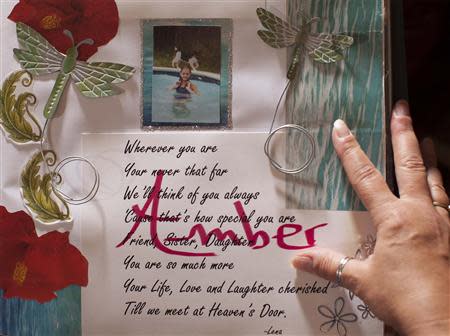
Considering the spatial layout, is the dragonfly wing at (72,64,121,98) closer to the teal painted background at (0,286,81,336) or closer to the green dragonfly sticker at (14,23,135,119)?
the green dragonfly sticker at (14,23,135,119)

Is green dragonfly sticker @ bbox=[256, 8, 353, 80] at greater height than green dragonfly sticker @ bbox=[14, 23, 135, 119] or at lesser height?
greater

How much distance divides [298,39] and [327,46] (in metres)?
0.03

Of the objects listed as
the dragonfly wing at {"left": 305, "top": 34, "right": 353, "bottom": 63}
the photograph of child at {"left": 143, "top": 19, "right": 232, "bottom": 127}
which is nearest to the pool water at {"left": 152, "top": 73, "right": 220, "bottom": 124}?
the photograph of child at {"left": 143, "top": 19, "right": 232, "bottom": 127}

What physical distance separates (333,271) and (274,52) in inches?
9.5

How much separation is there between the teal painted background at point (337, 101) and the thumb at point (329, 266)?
0.17 feet

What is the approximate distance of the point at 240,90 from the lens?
0.55 m

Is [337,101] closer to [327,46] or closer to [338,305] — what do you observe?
[327,46]

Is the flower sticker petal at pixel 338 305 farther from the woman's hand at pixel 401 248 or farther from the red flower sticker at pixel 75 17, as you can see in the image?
the red flower sticker at pixel 75 17

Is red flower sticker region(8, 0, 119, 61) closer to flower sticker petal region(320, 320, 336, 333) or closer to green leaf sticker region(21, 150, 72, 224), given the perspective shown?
green leaf sticker region(21, 150, 72, 224)

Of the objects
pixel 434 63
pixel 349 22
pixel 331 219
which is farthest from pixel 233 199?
pixel 434 63

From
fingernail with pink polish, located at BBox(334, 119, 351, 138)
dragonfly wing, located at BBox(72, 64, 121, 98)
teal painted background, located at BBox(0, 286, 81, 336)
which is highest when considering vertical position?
dragonfly wing, located at BBox(72, 64, 121, 98)

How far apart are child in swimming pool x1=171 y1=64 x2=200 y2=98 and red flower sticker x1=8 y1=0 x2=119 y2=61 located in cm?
9

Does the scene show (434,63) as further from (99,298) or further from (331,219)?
(99,298)

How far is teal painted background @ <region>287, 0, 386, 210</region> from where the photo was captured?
21.5 inches
